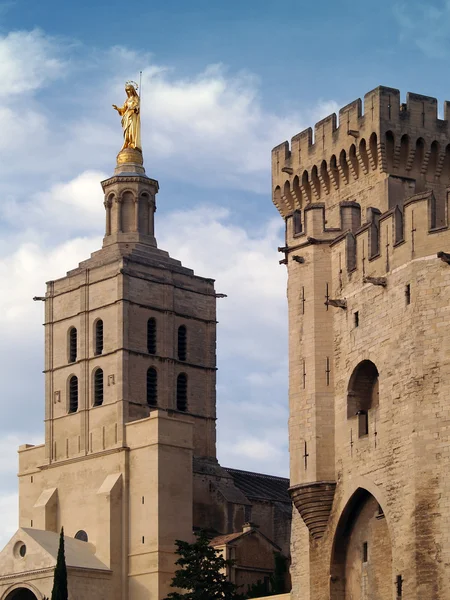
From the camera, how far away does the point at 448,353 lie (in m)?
36.2

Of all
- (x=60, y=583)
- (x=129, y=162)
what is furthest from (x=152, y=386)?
(x=60, y=583)

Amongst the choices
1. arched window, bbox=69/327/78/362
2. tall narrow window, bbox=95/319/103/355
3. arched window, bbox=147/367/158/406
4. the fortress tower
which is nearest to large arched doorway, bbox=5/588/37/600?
arched window, bbox=147/367/158/406

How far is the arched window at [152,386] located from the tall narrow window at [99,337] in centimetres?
271

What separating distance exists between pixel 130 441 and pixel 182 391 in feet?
23.4

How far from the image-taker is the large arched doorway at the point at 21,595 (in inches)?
2847

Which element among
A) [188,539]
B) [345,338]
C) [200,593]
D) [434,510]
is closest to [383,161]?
[345,338]

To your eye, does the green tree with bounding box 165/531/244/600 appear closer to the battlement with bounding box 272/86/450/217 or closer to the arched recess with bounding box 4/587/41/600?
the battlement with bounding box 272/86/450/217

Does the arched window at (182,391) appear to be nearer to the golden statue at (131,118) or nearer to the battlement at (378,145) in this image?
the golden statue at (131,118)

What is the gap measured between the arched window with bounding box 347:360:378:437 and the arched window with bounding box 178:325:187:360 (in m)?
42.9

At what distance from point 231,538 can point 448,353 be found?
3960cm

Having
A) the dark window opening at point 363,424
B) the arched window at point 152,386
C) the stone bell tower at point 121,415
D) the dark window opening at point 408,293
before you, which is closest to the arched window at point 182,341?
the stone bell tower at point 121,415

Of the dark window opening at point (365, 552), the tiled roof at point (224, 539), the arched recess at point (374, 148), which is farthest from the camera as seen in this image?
the tiled roof at point (224, 539)

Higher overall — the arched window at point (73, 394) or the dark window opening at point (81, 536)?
the arched window at point (73, 394)

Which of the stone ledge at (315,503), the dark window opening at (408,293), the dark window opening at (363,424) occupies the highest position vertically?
the dark window opening at (408,293)
